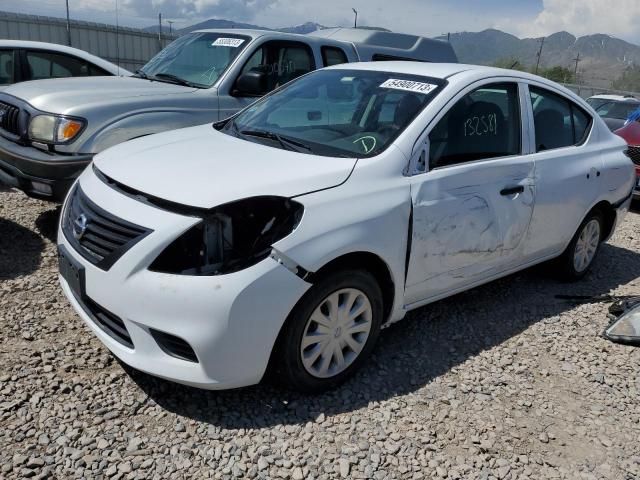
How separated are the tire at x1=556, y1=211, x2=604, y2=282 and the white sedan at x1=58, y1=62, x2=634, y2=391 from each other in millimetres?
535

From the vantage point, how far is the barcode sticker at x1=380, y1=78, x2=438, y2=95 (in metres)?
3.49

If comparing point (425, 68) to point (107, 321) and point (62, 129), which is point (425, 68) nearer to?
point (107, 321)

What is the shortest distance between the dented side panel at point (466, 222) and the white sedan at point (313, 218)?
1 cm

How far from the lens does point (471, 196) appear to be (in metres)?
3.47

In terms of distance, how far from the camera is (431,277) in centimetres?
343

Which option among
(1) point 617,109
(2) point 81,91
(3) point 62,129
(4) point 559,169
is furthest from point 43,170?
(1) point 617,109

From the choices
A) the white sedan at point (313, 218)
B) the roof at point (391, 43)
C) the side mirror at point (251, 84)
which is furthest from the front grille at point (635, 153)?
A: the side mirror at point (251, 84)

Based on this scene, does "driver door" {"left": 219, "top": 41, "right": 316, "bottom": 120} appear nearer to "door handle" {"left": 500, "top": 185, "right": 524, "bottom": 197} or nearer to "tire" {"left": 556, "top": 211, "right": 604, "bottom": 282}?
"door handle" {"left": 500, "top": 185, "right": 524, "bottom": 197}

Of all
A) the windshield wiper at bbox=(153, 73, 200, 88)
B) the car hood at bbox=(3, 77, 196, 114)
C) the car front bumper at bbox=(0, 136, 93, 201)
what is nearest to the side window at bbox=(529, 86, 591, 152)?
the car hood at bbox=(3, 77, 196, 114)

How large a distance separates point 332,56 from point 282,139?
11.4ft

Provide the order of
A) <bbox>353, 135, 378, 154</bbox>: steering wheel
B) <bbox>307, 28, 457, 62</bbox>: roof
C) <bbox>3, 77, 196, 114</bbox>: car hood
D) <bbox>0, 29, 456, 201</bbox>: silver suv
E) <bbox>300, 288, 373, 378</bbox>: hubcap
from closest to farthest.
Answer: <bbox>300, 288, 373, 378</bbox>: hubcap
<bbox>353, 135, 378, 154</bbox>: steering wheel
<bbox>0, 29, 456, 201</bbox>: silver suv
<bbox>3, 77, 196, 114</bbox>: car hood
<bbox>307, 28, 457, 62</bbox>: roof

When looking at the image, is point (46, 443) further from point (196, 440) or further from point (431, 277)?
point (431, 277)

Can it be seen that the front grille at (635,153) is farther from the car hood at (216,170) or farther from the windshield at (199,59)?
the car hood at (216,170)

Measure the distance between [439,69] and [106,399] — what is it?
2813 millimetres
